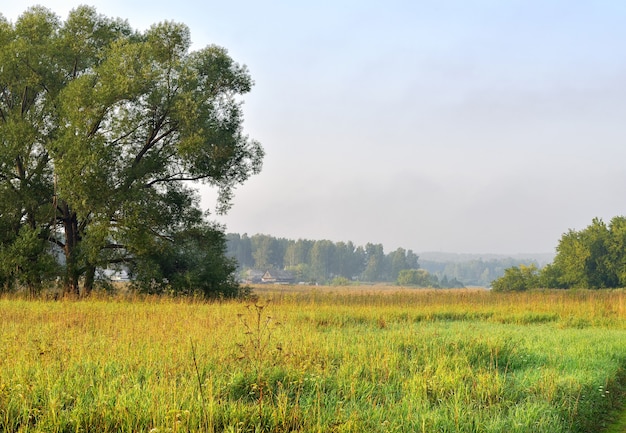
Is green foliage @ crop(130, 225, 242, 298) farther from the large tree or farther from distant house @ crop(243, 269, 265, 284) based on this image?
distant house @ crop(243, 269, 265, 284)

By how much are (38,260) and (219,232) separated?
781cm

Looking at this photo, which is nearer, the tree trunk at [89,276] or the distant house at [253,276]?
the tree trunk at [89,276]

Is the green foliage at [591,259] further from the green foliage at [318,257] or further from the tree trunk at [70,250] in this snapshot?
the green foliage at [318,257]

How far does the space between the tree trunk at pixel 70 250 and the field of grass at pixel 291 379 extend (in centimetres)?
1049

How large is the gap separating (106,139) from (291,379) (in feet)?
57.1

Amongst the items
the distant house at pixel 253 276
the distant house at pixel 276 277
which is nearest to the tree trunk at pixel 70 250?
the distant house at pixel 276 277

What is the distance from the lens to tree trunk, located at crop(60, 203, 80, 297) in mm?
21562

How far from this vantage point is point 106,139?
20.7 m

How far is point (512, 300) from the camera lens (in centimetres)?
2156

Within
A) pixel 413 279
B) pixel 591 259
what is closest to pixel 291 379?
pixel 591 259

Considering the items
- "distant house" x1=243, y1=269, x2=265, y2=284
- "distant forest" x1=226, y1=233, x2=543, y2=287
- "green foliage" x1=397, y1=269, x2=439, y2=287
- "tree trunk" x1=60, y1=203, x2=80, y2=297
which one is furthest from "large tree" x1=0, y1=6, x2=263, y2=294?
"distant forest" x1=226, y1=233, x2=543, y2=287

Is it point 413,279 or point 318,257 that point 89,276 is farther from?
point 318,257

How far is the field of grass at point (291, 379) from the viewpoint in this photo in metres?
4.83

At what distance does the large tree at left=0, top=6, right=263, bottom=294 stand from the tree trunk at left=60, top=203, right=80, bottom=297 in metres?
0.05
